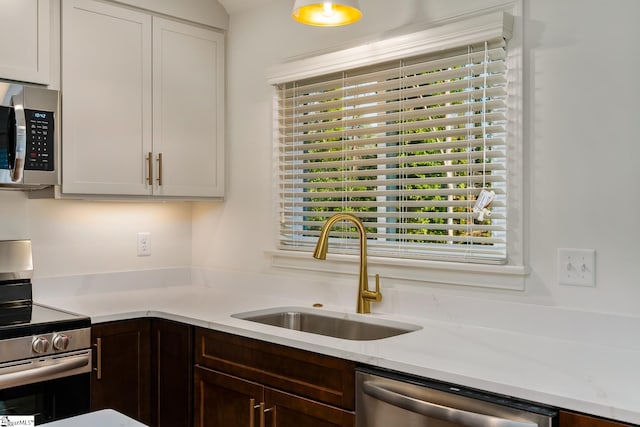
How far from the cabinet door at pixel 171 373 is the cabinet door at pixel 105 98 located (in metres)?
0.72

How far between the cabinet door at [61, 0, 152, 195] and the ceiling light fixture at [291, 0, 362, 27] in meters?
1.15

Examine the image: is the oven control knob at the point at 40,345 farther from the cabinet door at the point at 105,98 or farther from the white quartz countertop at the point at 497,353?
the cabinet door at the point at 105,98

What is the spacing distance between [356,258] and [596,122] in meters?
1.10

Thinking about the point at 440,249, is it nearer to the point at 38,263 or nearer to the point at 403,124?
the point at 403,124

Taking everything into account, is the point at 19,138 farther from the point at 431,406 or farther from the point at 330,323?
the point at 431,406

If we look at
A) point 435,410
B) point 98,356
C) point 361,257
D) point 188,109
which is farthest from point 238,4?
point 435,410

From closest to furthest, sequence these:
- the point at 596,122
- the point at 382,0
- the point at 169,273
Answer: the point at 596,122, the point at 382,0, the point at 169,273

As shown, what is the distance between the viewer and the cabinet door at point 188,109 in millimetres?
2945

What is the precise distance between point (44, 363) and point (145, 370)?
498 millimetres

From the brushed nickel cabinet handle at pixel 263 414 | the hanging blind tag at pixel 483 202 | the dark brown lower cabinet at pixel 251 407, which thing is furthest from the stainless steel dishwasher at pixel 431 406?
the hanging blind tag at pixel 483 202

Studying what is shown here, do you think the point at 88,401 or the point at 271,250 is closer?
the point at 88,401

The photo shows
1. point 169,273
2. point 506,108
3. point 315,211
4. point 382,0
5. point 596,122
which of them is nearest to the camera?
point 596,122

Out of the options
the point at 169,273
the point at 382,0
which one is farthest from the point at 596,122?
the point at 169,273

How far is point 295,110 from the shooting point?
114 inches
